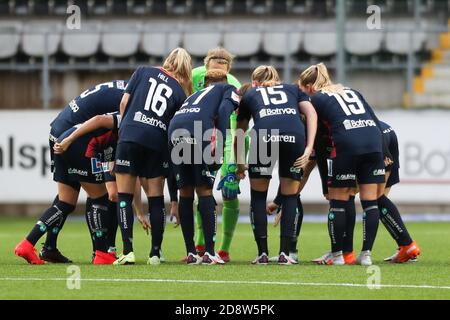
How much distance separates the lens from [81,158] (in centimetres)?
1029

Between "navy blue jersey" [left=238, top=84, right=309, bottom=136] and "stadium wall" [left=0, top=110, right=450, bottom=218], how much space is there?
794 cm

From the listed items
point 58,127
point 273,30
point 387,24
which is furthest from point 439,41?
point 58,127

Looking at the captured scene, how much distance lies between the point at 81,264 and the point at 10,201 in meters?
8.80

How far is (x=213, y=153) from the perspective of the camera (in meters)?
10.0

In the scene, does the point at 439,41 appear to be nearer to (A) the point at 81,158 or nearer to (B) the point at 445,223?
(B) the point at 445,223

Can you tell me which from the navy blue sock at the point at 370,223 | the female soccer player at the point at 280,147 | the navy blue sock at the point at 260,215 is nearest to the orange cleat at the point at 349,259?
the navy blue sock at the point at 370,223

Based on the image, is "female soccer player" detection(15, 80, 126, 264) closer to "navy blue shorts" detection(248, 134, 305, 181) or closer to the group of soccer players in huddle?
the group of soccer players in huddle

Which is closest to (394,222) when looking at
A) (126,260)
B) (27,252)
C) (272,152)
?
(272,152)

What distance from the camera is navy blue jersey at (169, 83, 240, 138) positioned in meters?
9.95

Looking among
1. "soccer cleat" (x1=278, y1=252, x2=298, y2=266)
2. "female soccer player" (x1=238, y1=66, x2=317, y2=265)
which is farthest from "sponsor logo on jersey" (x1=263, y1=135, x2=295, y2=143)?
"soccer cleat" (x1=278, y1=252, x2=298, y2=266)

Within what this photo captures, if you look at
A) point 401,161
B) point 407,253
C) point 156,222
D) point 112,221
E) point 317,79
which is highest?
point 317,79

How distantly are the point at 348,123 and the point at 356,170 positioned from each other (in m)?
0.41

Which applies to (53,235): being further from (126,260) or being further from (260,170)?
(260,170)

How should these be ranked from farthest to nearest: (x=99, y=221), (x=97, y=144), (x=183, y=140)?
(x=99, y=221)
(x=97, y=144)
(x=183, y=140)
